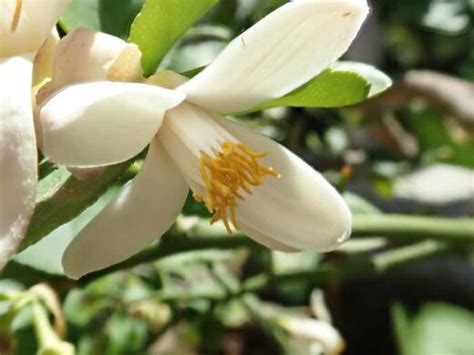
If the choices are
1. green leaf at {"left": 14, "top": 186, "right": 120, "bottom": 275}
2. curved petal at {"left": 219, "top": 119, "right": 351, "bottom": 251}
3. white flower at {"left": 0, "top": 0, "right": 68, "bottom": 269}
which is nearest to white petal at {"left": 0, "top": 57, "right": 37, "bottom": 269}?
white flower at {"left": 0, "top": 0, "right": 68, "bottom": 269}

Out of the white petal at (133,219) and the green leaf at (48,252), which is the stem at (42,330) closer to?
the green leaf at (48,252)

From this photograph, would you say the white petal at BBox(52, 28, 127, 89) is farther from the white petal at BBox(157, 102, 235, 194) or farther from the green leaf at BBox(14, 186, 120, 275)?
the green leaf at BBox(14, 186, 120, 275)

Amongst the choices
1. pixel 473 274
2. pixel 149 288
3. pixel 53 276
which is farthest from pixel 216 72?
pixel 473 274

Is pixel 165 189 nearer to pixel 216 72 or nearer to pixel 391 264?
pixel 216 72

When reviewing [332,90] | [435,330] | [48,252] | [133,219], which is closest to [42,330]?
[48,252]

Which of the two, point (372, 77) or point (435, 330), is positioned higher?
point (372, 77)

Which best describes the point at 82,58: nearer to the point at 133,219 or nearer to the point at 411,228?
the point at 133,219

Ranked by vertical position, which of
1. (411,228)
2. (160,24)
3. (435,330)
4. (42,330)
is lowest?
(435,330)
